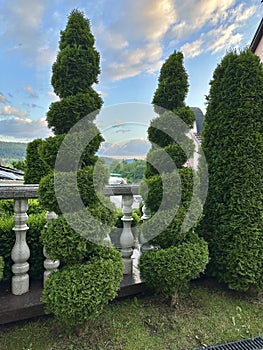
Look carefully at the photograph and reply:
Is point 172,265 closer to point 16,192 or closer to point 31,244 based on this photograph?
point 31,244

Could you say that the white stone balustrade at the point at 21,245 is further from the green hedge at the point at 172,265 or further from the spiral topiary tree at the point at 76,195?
the green hedge at the point at 172,265

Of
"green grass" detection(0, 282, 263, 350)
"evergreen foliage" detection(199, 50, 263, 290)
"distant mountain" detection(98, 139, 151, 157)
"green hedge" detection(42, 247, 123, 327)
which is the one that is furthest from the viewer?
"distant mountain" detection(98, 139, 151, 157)

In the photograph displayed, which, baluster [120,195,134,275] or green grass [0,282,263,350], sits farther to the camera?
baluster [120,195,134,275]

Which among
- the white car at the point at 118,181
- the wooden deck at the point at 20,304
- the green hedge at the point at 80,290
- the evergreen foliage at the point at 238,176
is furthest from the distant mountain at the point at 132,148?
the wooden deck at the point at 20,304

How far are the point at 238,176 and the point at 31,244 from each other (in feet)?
6.36

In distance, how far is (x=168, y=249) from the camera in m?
1.80

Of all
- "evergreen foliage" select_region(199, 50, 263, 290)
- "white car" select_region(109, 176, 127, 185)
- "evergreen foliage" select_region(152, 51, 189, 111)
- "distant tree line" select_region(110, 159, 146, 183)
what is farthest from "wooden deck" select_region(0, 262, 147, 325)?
"evergreen foliage" select_region(152, 51, 189, 111)

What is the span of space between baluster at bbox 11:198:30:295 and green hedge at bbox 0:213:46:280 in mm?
87

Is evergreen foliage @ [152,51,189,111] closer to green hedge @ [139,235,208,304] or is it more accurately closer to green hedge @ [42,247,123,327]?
green hedge @ [139,235,208,304]

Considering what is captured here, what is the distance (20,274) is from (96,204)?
2.86 feet

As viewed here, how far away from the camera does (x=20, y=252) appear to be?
5.49ft

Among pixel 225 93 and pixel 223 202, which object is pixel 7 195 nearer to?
pixel 223 202

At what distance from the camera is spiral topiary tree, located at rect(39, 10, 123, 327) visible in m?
1.37

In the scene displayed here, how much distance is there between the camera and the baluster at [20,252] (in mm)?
1648
